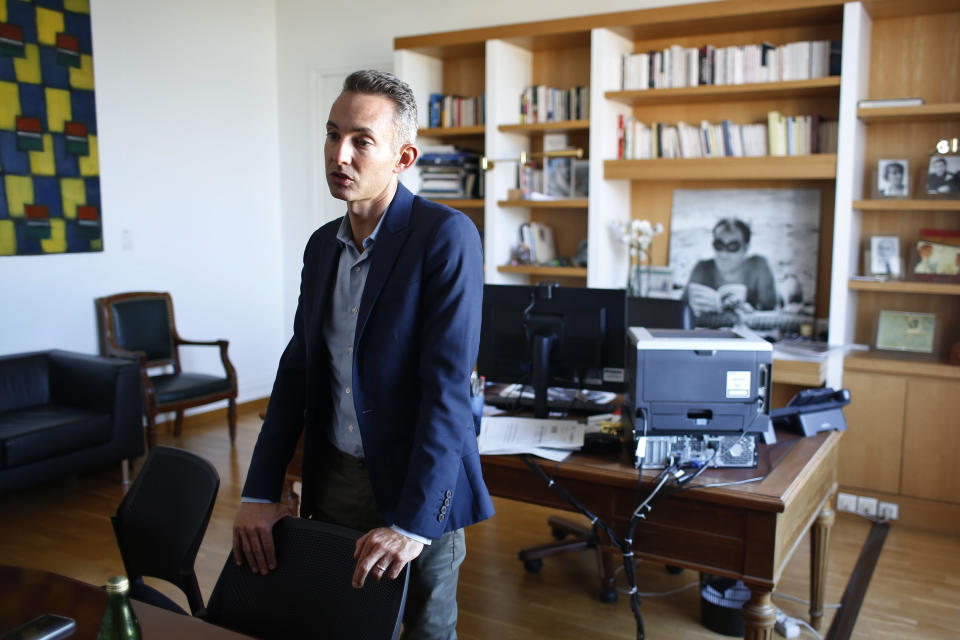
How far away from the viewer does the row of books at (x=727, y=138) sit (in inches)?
171

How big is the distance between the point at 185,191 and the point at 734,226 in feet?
11.9

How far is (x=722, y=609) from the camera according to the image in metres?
2.88

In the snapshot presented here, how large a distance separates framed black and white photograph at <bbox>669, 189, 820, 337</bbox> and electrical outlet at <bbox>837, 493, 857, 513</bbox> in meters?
0.95

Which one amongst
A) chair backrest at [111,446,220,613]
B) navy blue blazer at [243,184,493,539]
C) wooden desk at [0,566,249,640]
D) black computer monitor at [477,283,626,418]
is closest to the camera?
wooden desk at [0,566,249,640]

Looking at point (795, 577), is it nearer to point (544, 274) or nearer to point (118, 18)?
point (544, 274)

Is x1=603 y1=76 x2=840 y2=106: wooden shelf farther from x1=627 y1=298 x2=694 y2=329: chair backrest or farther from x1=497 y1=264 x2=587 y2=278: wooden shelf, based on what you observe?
x1=627 y1=298 x2=694 y2=329: chair backrest

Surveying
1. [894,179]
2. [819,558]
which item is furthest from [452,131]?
[819,558]

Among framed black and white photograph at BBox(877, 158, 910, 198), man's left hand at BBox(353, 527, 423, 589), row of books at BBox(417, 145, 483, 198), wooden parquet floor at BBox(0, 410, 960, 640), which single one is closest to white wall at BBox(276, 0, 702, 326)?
row of books at BBox(417, 145, 483, 198)

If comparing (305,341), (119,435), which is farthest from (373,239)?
(119,435)

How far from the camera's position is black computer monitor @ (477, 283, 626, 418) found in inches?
108

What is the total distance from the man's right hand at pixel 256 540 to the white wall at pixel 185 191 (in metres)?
3.75

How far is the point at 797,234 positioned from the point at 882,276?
1.73 ft

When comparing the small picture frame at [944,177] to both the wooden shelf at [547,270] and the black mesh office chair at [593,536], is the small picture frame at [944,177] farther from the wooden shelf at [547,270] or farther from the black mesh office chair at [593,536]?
the wooden shelf at [547,270]

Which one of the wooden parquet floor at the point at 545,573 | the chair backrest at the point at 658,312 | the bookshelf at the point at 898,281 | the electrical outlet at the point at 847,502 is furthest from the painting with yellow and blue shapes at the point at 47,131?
the electrical outlet at the point at 847,502
